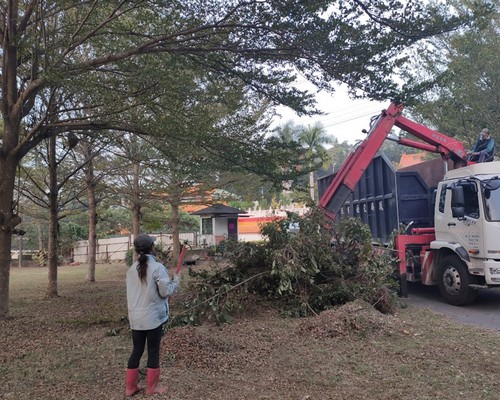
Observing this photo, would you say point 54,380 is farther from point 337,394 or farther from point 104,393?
point 337,394

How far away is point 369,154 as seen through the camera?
33.4 ft

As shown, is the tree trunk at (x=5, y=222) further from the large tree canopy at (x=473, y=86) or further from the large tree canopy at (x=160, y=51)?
the large tree canopy at (x=473, y=86)

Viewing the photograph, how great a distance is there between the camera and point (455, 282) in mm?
9031

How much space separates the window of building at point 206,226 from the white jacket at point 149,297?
2127 centimetres

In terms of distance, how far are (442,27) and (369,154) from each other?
3846mm

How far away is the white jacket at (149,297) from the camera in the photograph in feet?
14.1

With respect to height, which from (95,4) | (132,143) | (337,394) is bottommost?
(337,394)

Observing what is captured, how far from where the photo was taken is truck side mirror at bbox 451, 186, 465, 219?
335 inches

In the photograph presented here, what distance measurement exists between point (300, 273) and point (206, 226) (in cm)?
1896

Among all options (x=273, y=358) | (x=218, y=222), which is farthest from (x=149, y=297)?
(x=218, y=222)

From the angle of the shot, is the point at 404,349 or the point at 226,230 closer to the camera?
the point at 404,349

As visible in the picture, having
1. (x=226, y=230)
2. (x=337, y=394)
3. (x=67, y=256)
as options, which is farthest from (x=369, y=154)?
(x=67, y=256)

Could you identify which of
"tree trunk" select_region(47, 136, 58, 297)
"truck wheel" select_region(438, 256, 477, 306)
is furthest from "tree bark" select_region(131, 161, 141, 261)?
"truck wheel" select_region(438, 256, 477, 306)

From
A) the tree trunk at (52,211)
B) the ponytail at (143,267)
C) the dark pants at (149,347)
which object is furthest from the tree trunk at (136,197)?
the dark pants at (149,347)
